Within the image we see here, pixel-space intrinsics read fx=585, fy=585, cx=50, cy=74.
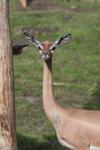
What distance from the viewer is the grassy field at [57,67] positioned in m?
9.30

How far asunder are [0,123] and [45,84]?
0.73 m

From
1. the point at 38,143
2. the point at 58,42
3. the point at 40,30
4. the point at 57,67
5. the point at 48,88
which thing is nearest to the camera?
the point at 58,42

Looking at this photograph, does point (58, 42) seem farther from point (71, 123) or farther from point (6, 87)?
point (71, 123)

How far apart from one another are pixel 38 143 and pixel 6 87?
7.24ft

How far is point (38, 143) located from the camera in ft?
28.0

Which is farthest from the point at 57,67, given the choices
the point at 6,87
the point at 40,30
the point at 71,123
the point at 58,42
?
the point at 6,87

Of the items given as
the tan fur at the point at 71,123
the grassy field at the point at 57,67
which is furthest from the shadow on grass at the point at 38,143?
the tan fur at the point at 71,123

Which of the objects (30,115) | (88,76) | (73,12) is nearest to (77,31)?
(73,12)

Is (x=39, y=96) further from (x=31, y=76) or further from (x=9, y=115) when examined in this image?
(x=9, y=115)

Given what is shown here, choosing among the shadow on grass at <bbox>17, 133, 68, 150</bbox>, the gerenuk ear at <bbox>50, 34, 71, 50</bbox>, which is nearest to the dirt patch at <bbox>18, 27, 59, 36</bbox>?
the shadow on grass at <bbox>17, 133, 68, 150</bbox>

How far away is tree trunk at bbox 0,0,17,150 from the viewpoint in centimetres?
637

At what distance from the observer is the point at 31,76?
40.7 ft

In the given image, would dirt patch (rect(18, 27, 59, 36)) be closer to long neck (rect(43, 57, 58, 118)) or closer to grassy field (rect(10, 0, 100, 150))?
grassy field (rect(10, 0, 100, 150))

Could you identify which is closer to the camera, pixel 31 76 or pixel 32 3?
pixel 31 76
